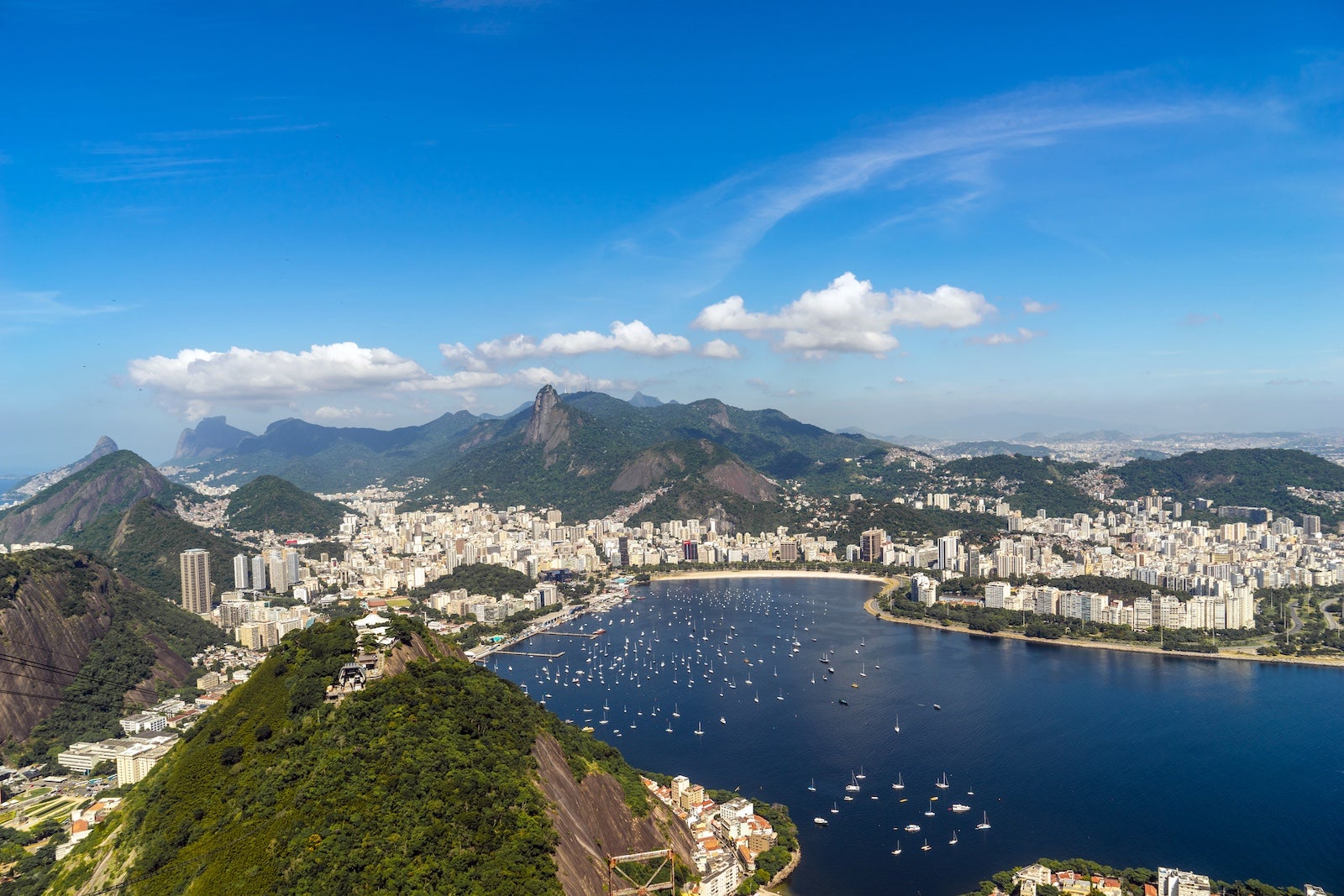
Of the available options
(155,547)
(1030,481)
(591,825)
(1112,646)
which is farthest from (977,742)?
(1030,481)

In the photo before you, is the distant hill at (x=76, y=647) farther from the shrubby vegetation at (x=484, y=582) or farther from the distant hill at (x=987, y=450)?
the distant hill at (x=987, y=450)

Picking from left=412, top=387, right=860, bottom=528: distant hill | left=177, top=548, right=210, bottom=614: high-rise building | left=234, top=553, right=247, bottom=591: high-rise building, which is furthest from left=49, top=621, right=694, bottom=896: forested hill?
left=412, top=387, right=860, bottom=528: distant hill

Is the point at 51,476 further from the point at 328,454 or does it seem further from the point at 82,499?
the point at 82,499

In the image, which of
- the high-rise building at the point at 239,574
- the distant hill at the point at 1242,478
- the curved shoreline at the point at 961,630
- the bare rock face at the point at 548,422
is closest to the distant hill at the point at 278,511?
the high-rise building at the point at 239,574

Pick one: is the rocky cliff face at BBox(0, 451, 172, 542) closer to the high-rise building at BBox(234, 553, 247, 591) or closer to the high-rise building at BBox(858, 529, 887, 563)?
the high-rise building at BBox(234, 553, 247, 591)

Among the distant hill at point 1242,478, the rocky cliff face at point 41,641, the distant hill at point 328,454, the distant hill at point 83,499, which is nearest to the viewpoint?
the rocky cliff face at point 41,641

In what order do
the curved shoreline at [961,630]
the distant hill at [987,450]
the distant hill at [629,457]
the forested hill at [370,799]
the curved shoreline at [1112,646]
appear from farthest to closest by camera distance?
the distant hill at [987,450], the distant hill at [629,457], the curved shoreline at [961,630], the curved shoreline at [1112,646], the forested hill at [370,799]

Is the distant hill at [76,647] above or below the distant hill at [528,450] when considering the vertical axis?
below
